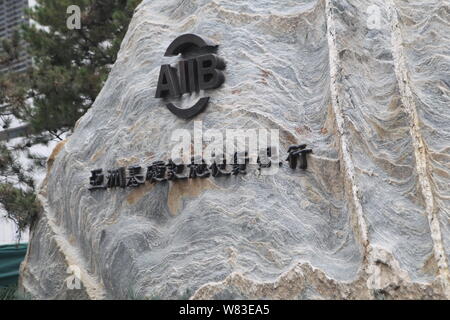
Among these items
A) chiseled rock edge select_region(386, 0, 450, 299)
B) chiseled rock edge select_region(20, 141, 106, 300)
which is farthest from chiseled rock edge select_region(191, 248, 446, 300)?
chiseled rock edge select_region(20, 141, 106, 300)

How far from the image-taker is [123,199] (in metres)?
6.44

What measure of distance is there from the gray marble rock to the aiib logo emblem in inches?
3.5

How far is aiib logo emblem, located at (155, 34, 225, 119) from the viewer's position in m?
6.00

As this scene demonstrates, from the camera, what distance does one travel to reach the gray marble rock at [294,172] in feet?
16.2

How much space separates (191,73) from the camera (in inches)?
242

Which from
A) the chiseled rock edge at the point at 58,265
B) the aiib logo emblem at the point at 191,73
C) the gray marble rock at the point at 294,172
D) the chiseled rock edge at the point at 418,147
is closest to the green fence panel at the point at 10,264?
the chiseled rock edge at the point at 58,265

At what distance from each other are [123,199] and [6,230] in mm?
7228

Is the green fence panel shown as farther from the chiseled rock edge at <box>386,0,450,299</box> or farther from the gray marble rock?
the chiseled rock edge at <box>386,0,450,299</box>

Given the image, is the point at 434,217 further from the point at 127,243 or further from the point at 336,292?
the point at 127,243

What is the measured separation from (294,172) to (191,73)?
1.32 m

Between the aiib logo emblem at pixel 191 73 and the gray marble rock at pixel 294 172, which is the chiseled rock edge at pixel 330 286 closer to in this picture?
the gray marble rock at pixel 294 172

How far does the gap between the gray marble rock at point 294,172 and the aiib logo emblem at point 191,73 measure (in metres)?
0.09

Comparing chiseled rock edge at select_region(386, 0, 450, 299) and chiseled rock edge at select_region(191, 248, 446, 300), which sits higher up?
chiseled rock edge at select_region(386, 0, 450, 299)

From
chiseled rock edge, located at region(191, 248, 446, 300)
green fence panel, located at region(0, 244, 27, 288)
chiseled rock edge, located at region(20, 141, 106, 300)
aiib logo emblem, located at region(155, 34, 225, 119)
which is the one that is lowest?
chiseled rock edge, located at region(191, 248, 446, 300)
